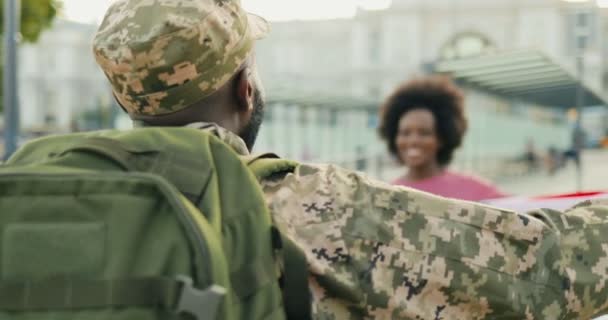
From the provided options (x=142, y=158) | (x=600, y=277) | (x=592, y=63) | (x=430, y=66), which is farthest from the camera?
(x=592, y=63)

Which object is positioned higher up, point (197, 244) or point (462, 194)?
point (197, 244)

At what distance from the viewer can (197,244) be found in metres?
1.24

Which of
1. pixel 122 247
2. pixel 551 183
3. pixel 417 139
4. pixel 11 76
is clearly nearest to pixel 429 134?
pixel 417 139

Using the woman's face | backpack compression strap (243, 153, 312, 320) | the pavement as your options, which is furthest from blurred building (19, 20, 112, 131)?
backpack compression strap (243, 153, 312, 320)

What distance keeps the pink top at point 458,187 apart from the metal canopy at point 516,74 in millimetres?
6518

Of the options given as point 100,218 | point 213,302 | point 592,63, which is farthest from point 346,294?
point 592,63

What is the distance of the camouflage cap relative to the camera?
1.45 metres

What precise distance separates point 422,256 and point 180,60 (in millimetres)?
474

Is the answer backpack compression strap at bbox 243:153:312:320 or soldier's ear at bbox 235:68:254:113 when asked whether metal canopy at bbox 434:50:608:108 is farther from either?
backpack compression strap at bbox 243:153:312:320

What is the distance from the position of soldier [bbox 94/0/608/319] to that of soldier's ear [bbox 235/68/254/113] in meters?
0.02

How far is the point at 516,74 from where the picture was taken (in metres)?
12.9

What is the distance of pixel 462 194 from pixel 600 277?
2596 millimetres

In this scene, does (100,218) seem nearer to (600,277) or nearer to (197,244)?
(197,244)

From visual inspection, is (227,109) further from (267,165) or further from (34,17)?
(34,17)
